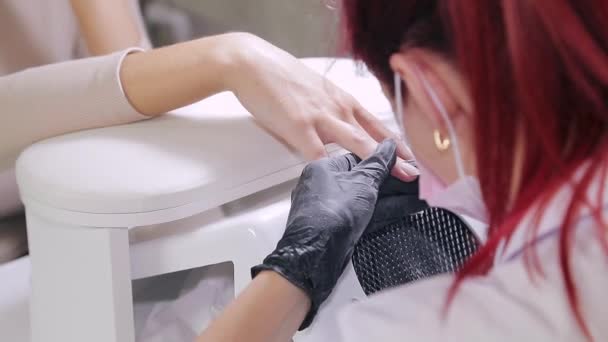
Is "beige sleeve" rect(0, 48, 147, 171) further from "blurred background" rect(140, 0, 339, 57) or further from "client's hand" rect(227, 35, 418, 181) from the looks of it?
"blurred background" rect(140, 0, 339, 57)

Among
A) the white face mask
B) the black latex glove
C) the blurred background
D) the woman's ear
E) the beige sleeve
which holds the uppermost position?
the woman's ear

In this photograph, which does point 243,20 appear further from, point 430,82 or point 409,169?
point 430,82

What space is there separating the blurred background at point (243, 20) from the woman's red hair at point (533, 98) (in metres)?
0.88

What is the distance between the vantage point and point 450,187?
1.69 feet

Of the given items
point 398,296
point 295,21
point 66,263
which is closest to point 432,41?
point 398,296

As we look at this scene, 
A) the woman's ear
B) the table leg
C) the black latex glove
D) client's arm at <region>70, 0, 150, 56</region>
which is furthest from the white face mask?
client's arm at <region>70, 0, 150, 56</region>

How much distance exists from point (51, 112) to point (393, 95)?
0.40 meters

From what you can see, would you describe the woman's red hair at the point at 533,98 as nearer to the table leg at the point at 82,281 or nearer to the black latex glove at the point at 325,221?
the black latex glove at the point at 325,221

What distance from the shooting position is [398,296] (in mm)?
447

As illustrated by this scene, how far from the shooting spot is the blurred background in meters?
1.33

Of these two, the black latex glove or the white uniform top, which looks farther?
the black latex glove

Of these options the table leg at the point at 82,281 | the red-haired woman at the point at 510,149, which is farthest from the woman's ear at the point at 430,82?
the table leg at the point at 82,281

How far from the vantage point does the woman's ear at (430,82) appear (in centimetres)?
45

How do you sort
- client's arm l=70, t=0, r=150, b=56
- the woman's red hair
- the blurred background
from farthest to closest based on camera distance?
the blurred background < client's arm l=70, t=0, r=150, b=56 < the woman's red hair
